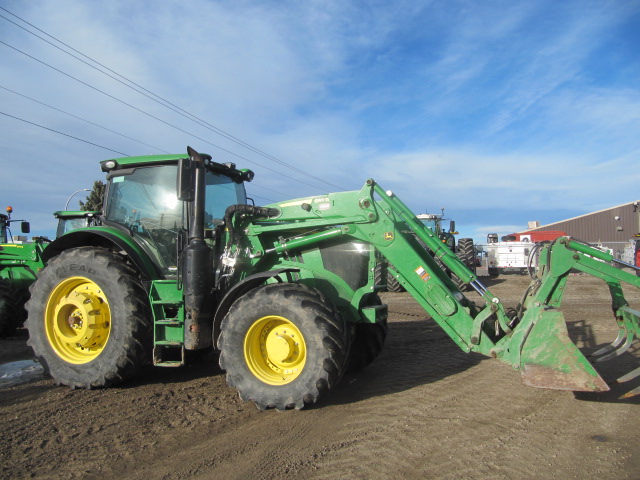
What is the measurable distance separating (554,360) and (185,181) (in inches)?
147

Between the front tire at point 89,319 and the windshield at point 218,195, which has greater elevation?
the windshield at point 218,195

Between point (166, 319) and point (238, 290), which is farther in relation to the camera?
point (166, 319)

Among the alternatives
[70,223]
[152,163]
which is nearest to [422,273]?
[152,163]

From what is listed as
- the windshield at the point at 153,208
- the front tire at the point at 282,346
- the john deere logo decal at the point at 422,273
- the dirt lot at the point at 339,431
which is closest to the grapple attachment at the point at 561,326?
the dirt lot at the point at 339,431

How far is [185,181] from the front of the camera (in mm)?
4895

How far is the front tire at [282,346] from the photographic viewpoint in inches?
172

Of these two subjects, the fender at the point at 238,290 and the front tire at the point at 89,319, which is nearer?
the fender at the point at 238,290

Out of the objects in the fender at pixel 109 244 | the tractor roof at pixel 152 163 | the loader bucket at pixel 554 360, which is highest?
the tractor roof at pixel 152 163

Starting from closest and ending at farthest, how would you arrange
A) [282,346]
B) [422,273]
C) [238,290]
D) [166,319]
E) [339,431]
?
[339,431] → [282,346] → [422,273] → [238,290] → [166,319]

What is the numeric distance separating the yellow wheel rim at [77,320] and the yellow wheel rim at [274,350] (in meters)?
1.81

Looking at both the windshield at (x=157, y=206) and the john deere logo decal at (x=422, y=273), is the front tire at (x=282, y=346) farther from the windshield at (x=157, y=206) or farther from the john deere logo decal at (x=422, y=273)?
the windshield at (x=157, y=206)

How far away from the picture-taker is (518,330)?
4422mm

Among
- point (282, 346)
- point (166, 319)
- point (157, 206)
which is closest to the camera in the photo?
point (282, 346)

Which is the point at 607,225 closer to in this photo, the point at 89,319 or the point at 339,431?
the point at 339,431
